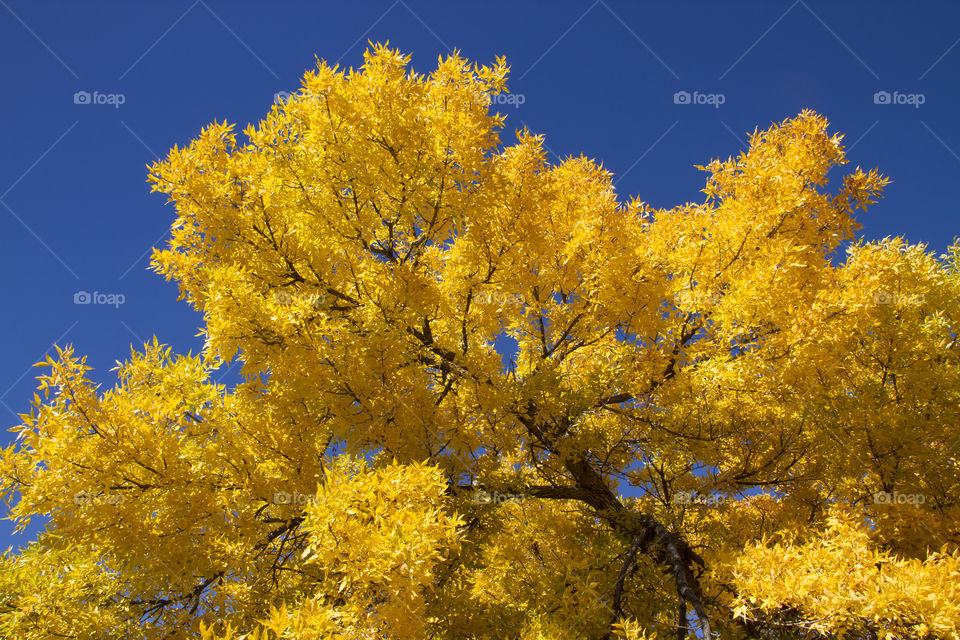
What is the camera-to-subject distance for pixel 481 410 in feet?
17.2

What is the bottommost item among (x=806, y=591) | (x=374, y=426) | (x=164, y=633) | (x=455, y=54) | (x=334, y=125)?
(x=164, y=633)

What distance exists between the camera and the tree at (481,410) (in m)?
3.80

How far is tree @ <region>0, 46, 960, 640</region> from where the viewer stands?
380cm

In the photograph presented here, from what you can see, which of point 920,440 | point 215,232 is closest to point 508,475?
point 215,232

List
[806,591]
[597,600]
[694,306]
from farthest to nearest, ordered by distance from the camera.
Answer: [694,306]
[597,600]
[806,591]

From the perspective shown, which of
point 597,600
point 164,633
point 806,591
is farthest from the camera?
point 597,600

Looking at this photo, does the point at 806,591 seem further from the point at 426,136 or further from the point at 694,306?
the point at 426,136

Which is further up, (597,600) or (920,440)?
(920,440)

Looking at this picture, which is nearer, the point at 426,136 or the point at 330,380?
the point at 330,380

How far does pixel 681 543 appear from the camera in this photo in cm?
556

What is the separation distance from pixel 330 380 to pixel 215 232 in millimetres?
1807

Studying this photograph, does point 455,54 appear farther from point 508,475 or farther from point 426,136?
point 508,475

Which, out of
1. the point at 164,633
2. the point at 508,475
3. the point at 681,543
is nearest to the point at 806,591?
the point at 681,543

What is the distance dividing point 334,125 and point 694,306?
389 centimetres
